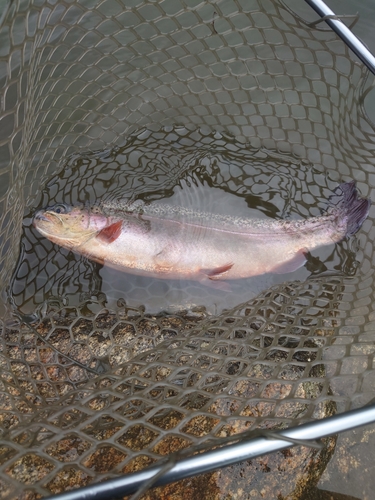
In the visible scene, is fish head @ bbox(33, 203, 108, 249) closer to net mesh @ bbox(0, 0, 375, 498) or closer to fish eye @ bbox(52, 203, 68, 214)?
fish eye @ bbox(52, 203, 68, 214)

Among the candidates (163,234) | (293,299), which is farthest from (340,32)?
(163,234)

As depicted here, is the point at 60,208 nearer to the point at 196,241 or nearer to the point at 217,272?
the point at 196,241

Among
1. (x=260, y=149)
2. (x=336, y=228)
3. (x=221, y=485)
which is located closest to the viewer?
(x=221, y=485)

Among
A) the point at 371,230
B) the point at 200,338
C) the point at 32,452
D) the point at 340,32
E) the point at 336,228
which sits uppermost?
the point at 340,32

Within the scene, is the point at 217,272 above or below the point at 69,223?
below

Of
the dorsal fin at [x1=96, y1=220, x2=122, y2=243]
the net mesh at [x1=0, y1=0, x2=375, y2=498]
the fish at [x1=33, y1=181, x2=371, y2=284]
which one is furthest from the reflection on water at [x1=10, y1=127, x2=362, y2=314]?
the dorsal fin at [x1=96, y1=220, x2=122, y2=243]

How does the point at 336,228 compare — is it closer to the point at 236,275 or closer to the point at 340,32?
the point at 236,275

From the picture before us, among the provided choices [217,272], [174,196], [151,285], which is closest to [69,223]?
[151,285]
